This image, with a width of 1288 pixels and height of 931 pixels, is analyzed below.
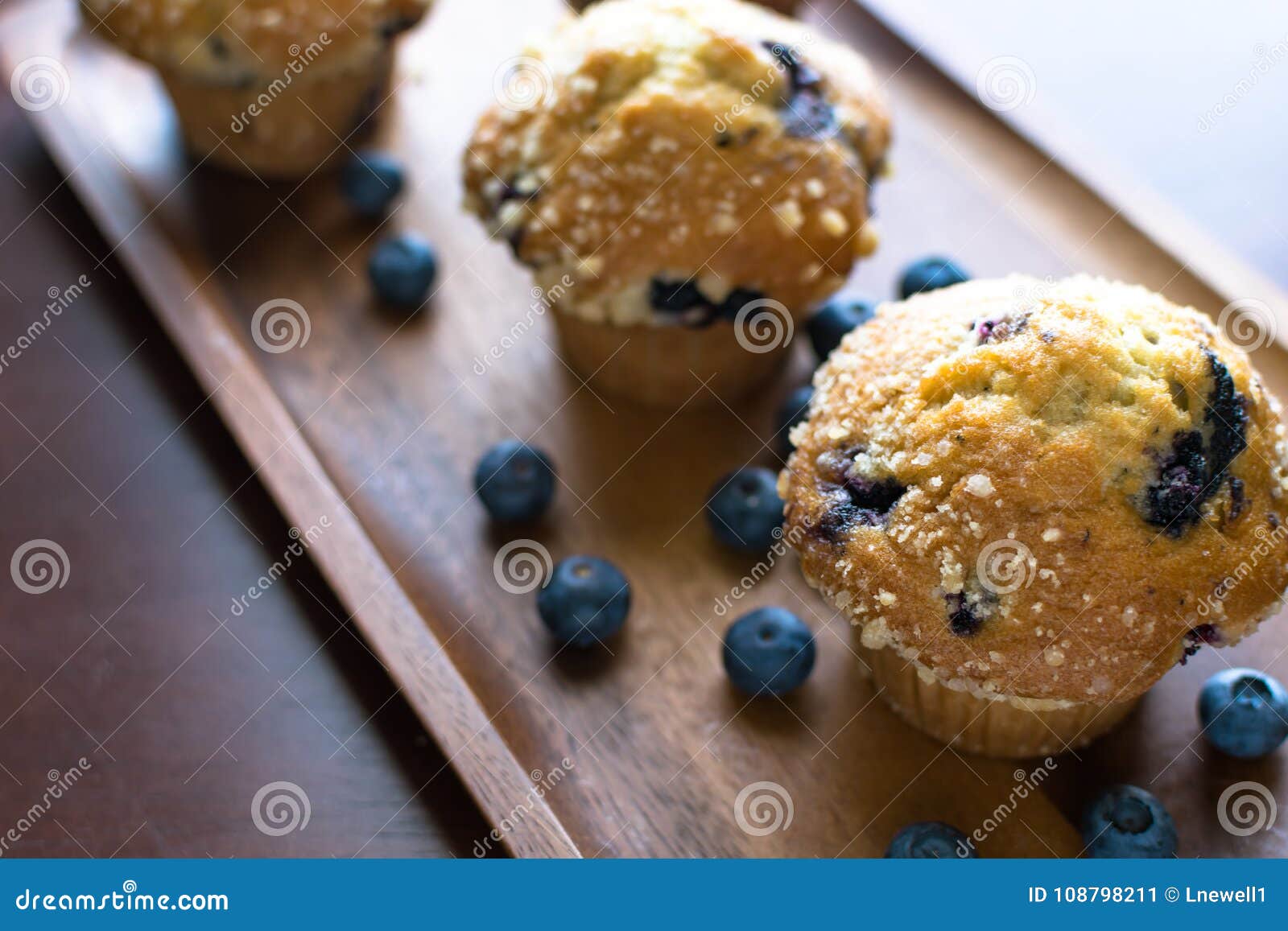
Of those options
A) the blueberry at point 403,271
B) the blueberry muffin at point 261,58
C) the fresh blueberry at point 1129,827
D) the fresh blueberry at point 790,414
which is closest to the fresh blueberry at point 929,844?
the fresh blueberry at point 1129,827

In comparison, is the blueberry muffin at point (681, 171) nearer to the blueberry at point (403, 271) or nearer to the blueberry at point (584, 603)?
the blueberry at point (403, 271)

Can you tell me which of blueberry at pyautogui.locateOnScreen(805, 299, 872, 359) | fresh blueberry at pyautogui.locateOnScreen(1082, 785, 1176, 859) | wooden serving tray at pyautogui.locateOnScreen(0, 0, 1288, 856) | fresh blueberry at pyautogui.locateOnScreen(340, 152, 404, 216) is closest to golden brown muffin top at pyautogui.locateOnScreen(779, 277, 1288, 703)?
fresh blueberry at pyautogui.locateOnScreen(1082, 785, 1176, 859)

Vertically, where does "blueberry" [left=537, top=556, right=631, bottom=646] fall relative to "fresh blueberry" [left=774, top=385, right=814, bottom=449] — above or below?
below

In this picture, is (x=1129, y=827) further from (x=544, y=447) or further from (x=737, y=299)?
(x=544, y=447)

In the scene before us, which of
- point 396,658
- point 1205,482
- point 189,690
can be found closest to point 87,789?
point 189,690

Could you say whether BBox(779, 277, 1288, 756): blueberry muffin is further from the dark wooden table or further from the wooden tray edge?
the dark wooden table

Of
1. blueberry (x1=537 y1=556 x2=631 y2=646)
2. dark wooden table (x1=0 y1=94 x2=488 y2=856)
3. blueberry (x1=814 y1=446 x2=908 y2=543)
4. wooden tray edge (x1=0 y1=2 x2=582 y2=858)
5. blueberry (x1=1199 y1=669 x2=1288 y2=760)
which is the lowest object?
dark wooden table (x1=0 y1=94 x2=488 y2=856)

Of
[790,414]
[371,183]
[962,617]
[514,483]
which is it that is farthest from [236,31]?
[962,617]
